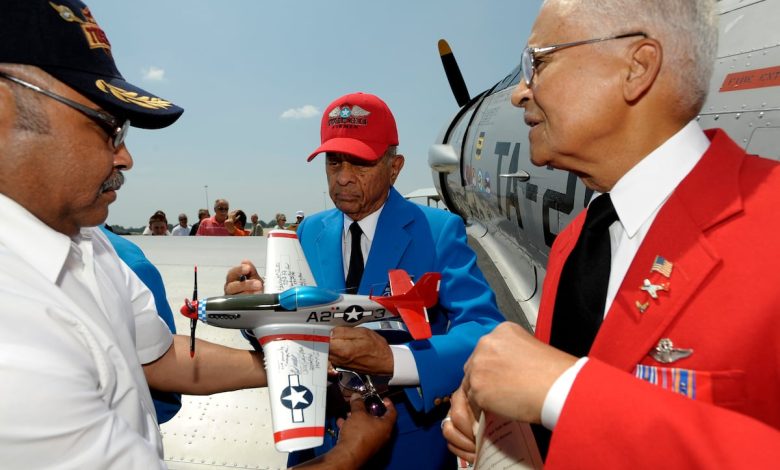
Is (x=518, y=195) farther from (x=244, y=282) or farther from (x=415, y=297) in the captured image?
(x=244, y=282)

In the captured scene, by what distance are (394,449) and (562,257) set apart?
1.41 meters

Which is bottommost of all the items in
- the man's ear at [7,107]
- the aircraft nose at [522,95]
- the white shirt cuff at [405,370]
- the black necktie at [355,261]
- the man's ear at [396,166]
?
the white shirt cuff at [405,370]

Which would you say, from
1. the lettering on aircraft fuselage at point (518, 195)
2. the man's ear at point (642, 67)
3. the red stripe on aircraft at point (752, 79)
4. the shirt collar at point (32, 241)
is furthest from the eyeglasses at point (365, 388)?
the red stripe on aircraft at point (752, 79)

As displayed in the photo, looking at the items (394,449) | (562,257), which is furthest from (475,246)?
(562,257)

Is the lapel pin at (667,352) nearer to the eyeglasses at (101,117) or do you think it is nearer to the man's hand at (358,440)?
the man's hand at (358,440)

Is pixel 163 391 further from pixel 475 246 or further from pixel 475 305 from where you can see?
pixel 475 246

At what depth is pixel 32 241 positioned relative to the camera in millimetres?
1455

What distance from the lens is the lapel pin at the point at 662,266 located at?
1.16 metres

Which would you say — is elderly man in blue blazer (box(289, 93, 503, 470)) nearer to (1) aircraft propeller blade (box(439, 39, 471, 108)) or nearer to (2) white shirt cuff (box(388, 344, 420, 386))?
(2) white shirt cuff (box(388, 344, 420, 386))

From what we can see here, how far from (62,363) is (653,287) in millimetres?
1564

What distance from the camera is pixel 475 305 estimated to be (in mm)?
2486

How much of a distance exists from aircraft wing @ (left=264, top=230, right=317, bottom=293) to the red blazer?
224 centimetres

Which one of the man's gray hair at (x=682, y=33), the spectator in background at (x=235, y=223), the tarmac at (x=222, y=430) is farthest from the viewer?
the spectator in background at (x=235, y=223)

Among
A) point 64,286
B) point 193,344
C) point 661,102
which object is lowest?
point 193,344
